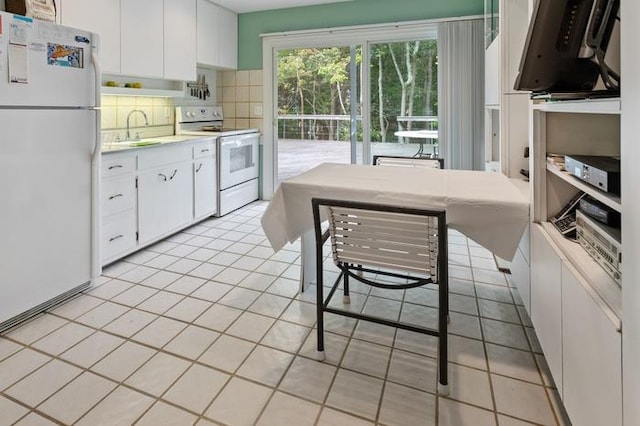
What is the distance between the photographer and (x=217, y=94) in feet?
16.9

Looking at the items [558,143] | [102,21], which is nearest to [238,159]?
[102,21]

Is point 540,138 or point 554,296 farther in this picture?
point 540,138

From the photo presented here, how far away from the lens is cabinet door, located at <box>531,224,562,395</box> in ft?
4.51

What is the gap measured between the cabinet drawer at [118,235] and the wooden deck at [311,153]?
2255 millimetres

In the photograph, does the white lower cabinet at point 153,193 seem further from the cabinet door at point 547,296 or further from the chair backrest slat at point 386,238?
the cabinet door at point 547,296

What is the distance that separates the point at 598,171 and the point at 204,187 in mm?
3530

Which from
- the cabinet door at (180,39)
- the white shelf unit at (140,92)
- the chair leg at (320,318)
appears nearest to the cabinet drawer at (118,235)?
the white shelf unit at (140,92)

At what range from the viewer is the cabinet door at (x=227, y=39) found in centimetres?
458

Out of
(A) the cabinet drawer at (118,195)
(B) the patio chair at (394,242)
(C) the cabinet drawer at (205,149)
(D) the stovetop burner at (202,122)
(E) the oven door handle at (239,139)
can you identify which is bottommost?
(B) the patio chair at (394,242)

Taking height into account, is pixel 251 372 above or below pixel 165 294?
below

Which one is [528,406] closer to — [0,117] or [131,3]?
[0,117]

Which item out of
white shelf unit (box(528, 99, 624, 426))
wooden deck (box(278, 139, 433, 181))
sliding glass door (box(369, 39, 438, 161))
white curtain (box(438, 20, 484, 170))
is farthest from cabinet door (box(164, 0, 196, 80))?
white shelf unit (box(528, 99, 624, 426))

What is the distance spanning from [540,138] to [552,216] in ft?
1.13

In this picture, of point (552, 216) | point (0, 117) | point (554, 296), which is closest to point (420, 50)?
point (552, 216)
